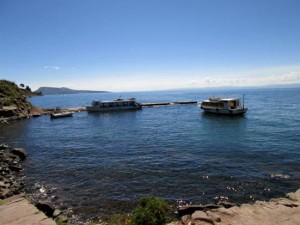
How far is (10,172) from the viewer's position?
31.8 m

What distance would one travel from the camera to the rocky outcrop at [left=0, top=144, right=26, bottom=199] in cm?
2403

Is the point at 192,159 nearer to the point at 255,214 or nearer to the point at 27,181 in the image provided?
the point at 255,214

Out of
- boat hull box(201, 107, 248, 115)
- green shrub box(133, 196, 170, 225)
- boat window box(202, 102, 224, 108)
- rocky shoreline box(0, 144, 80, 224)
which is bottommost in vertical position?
rocky shoreline box(0, 144, 80, 224)

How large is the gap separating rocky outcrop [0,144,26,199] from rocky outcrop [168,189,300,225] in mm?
15458

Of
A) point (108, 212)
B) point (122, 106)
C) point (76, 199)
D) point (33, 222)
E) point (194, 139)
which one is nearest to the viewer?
point (33, 222)

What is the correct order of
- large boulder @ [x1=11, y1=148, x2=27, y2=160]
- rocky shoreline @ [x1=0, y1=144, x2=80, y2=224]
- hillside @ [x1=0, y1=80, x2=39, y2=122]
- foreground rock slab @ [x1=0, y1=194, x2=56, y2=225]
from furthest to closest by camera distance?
hillside @ [x1=0, y1=80, x2=39, y2=122], large boulder @ [x1=11, y1=148, x2=27, y2=160], rocky shoreline @ [x1=0, y1=144, x2=80, y2=224], foreground rock slab @ [x1=0, y1=194, x2=56, y2=225]

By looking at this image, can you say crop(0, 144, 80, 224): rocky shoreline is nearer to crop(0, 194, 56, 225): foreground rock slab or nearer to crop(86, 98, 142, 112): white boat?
crop(0, 194, 56, 225): foreground rock slab

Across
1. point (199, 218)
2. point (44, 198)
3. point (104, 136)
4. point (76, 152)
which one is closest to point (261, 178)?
point (199, 218)

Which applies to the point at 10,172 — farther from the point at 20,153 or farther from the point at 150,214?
the point at 150,214

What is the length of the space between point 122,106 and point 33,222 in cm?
9710

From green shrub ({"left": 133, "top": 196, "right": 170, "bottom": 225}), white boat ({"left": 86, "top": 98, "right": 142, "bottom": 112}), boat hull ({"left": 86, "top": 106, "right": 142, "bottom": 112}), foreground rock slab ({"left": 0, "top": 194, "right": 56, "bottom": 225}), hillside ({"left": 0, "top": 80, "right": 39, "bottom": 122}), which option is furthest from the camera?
white boat ({"left": 86, "top": 98, "right": 142, "bottom": 112})

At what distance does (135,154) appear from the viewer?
39219 millimetres

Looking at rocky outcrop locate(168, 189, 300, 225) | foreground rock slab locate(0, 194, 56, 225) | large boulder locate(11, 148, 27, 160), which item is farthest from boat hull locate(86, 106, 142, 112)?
rocky outcrop locate(168, 189, 300, 225)

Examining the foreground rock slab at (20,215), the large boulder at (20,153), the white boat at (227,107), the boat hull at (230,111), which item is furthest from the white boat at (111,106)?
the foreground rock slab at (20,215)
